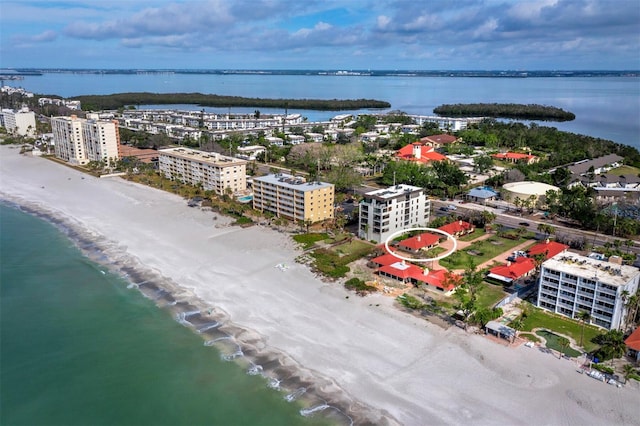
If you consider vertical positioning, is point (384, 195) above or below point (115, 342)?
above

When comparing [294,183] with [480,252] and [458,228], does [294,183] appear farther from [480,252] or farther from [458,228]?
[480,252]

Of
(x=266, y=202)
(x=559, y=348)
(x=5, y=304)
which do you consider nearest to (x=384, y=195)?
(x=266, y=202)

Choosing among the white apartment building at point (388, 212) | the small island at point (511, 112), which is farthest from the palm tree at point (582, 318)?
the small island at point (511, 112)

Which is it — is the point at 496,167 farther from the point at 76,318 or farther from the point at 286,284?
the point at 76,318

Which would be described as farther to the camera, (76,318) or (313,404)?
(76,318)

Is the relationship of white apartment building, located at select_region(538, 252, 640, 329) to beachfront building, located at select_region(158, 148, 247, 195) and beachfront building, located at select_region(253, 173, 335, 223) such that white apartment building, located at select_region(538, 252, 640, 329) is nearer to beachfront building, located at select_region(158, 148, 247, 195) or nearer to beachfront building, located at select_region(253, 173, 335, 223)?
beachfront building, located at select_region(253, 173, 335, 223)

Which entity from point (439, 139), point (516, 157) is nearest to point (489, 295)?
Answer: point (516, 157)

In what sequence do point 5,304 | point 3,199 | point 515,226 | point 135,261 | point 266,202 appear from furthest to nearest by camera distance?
point 3,199
point 266,202
point 515,226
point 135,261
point 5,304
